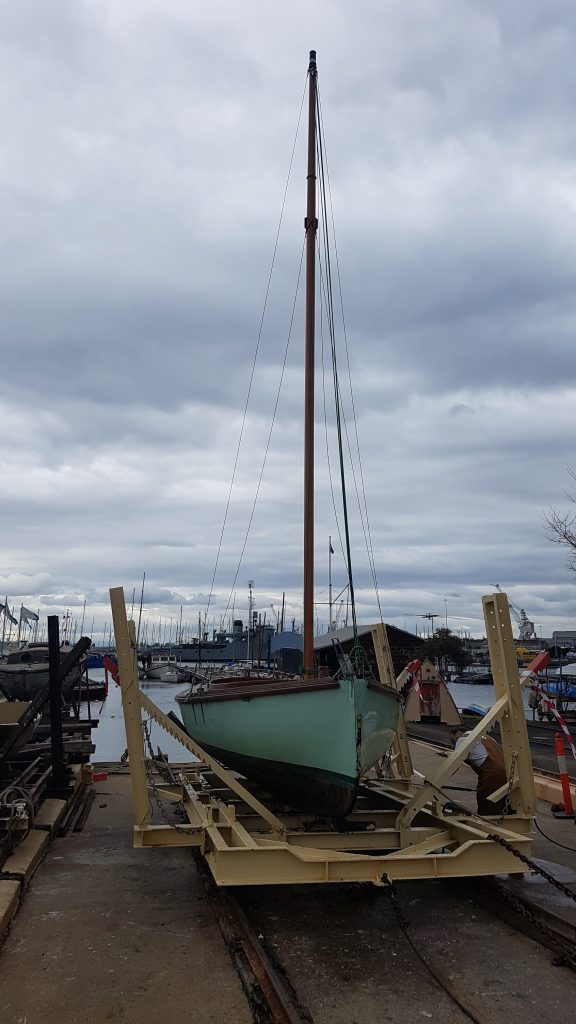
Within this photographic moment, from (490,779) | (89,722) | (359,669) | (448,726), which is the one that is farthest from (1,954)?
(448,726)

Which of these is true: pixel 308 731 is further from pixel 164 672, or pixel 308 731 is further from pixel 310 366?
pixel 164 672

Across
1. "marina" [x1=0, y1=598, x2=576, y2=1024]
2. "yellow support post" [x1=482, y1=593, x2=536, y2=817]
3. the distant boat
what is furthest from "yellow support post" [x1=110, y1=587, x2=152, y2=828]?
the distant boat

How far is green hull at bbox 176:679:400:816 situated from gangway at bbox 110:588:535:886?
43 centimetres

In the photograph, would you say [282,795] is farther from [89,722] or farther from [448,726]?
[448,726]

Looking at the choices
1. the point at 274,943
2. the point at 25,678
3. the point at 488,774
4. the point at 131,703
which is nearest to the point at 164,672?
the point at 25,678

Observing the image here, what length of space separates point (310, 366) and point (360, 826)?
714cm

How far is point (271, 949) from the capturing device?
523 cm

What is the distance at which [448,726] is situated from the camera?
21594mm

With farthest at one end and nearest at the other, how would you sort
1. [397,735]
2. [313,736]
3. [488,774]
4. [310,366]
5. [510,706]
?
1. [310,366]
2. [397,735]
3. [488,774]
4. [510,706]
5. [313,736]

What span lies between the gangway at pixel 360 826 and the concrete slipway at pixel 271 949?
46 cm

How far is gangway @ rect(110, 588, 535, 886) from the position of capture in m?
5.37

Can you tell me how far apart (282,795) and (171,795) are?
4.31 feet

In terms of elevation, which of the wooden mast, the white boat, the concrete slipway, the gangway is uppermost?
the wooden mast

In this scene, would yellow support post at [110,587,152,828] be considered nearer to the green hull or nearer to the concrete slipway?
the concrete slipway
